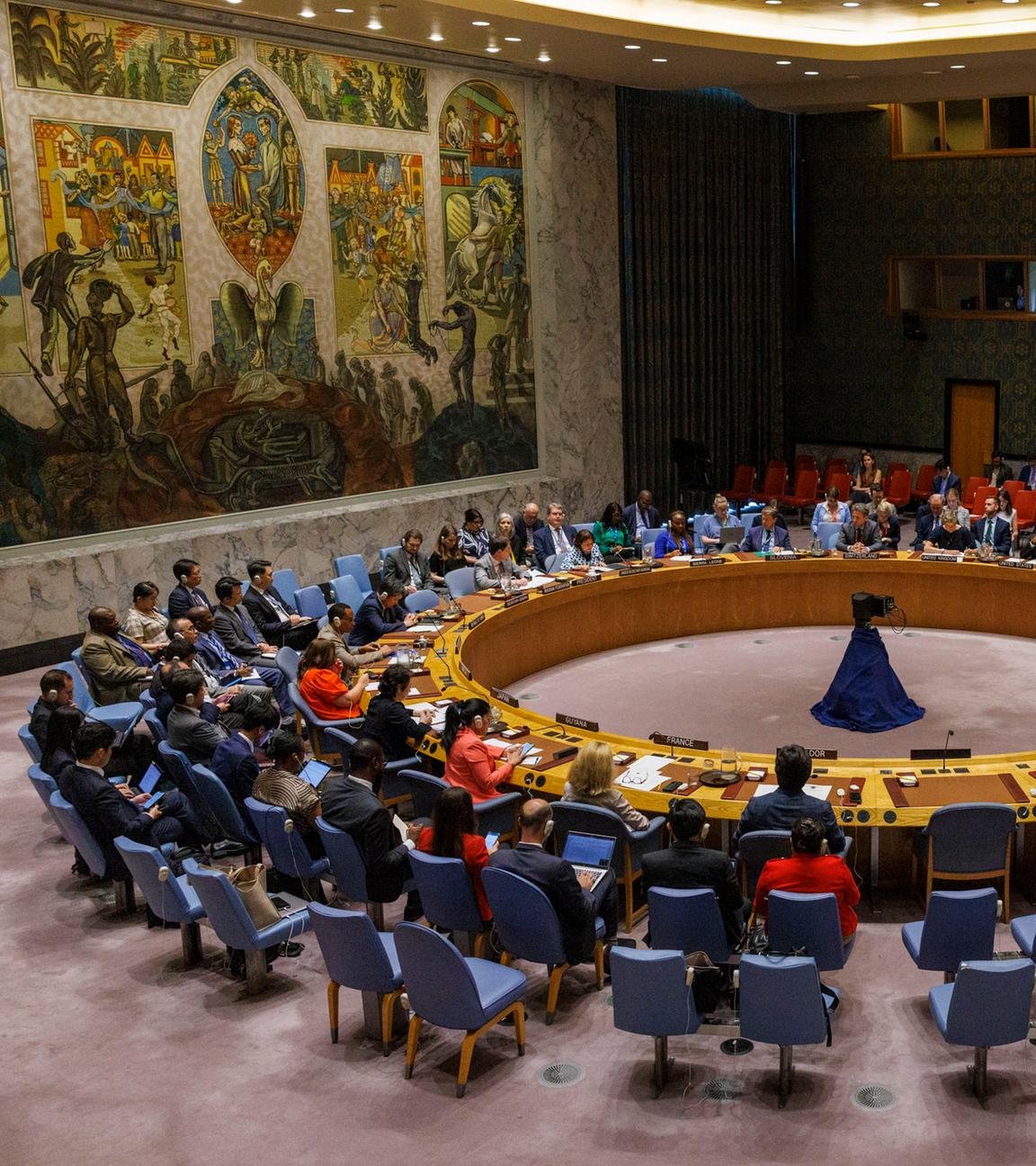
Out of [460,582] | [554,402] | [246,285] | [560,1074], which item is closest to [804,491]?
[554,402]

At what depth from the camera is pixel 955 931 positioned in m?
5.45

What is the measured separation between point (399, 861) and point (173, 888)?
105 centimetres

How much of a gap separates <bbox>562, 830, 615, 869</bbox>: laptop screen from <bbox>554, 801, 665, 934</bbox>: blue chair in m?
0.10

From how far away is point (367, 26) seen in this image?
497 inches

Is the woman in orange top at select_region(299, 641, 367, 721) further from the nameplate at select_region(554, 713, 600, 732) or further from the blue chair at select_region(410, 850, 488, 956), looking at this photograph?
the blue chair at select_region(410, 850, 488, 956)

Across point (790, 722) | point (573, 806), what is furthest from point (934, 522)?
point (573, 806)

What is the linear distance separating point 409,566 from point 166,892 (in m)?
6.06

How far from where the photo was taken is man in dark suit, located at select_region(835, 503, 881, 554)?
12781 mm

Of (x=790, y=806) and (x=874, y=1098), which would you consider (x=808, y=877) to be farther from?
(x=874, y=1098)

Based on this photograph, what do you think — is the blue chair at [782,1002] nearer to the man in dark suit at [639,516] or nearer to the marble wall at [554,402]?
the marble wall at [554,402]

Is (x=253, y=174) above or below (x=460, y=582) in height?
above

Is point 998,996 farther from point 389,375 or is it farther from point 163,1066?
point 389,375

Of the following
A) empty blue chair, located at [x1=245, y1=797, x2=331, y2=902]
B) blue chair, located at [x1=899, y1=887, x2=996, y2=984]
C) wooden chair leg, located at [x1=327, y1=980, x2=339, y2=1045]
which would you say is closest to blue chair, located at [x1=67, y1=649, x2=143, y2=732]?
empty blue chair, located at [x1=245, y1=797, x2=331, y2=902]

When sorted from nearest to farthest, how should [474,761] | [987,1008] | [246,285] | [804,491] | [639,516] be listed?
1. [987,1008]
2. [474,761]
3. [246,285]
4. [639,516]
5. [804,491]
